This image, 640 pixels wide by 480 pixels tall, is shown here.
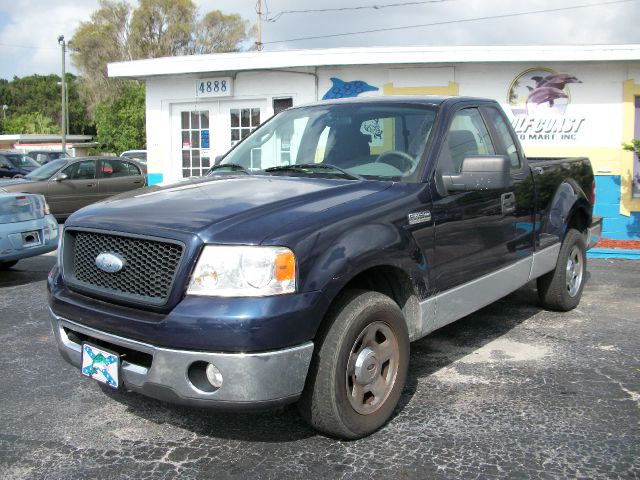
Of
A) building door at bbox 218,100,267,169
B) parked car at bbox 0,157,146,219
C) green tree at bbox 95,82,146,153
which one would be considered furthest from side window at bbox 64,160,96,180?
green tree at bbox 95,82,146,153

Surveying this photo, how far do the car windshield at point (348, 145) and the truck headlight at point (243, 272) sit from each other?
1169 mm

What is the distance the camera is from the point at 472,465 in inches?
129

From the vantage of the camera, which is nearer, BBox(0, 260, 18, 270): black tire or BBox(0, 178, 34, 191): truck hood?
BBox(0, 260, 18, 270): black tire

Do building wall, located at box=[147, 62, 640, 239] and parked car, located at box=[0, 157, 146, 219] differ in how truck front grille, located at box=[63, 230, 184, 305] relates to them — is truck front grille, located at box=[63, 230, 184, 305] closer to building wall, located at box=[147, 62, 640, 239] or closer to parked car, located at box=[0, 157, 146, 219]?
building wall, located at box=[147, 62, 640, 239]

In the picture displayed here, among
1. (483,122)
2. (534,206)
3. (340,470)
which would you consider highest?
(483,122)

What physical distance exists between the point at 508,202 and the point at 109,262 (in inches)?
112

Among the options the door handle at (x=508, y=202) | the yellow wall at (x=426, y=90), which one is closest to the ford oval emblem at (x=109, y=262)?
the door handle at (x=508, y=202)

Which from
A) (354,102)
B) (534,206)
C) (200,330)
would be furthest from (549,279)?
(200,330)

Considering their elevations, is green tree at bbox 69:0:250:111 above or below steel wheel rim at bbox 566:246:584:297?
above

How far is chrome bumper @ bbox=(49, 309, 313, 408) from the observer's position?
2.98 metres

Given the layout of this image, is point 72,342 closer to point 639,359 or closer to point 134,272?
point 134,272

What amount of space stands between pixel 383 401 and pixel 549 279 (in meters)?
3.02

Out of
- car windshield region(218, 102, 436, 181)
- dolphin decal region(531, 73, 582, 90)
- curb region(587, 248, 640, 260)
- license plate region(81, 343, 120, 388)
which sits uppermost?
dolphin decal region(531, 73, 582, 90)

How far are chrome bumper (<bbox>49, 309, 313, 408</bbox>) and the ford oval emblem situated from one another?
0.36m
